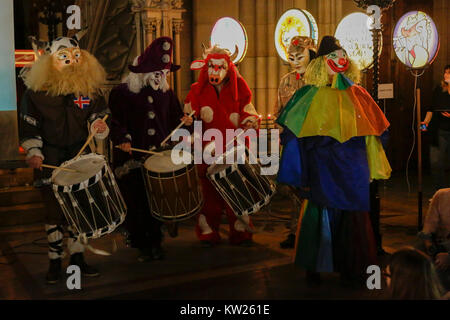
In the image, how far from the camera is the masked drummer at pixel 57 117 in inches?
198

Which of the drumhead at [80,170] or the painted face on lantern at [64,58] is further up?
the painted face on lantern at [64,58]

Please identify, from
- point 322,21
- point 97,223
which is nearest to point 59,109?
point 97,223

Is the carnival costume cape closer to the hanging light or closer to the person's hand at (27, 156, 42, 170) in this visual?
the person's hand at (27, 156, 42, 170)

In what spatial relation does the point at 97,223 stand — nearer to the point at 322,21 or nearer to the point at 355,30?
the point at 355,30

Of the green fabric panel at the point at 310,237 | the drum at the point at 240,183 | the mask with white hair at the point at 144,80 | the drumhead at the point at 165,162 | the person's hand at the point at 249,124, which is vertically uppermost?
the mask with white hair at the point at 144,80

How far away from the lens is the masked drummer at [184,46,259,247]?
611cm

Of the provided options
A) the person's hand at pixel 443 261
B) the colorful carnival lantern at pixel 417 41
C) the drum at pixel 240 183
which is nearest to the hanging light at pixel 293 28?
the colorful carnival lantern at pixel 417 41

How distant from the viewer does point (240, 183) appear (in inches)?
210

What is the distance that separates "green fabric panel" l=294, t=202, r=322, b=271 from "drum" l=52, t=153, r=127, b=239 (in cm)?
140

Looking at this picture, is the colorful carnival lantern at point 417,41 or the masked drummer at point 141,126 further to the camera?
the colorful carnival lantern at point 417,41

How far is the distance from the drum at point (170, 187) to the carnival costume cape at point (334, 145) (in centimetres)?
86

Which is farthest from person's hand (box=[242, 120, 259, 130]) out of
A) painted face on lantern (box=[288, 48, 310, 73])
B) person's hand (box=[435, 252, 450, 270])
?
person's hand (box=[435, 252, 450, 270])

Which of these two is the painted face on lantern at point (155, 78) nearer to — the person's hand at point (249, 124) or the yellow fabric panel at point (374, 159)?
the person's hand at point (249, 124)

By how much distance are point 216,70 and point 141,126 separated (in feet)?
3.17
